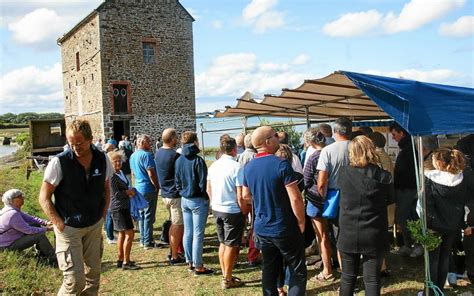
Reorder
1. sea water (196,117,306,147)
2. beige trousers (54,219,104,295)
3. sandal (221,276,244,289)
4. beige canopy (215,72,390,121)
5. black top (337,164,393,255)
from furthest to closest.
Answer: sea water (196,117,306,147) < beige canopy (215,72,390,121) < sandal (221,276,244,289) < beige trousers (54,219,104,295) < black top (337,164,393,255)

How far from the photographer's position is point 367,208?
331 centimetres

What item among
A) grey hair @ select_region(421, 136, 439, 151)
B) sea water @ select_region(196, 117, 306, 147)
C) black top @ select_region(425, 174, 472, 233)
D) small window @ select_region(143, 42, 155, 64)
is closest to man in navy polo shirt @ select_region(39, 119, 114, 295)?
black top @ select_region(425, 174, 472, 233)

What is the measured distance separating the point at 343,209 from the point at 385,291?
4.62 feet

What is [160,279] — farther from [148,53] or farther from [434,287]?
[148,53]

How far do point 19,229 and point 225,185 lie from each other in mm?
2755

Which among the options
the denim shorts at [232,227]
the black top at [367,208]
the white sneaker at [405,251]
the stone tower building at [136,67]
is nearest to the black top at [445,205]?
the black top at [367,208]

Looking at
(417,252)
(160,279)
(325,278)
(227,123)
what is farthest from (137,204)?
(227,123)

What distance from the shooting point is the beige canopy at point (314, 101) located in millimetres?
5594

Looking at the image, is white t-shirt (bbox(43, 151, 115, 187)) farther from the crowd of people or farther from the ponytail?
the ponytail

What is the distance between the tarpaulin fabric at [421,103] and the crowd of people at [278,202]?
273mm

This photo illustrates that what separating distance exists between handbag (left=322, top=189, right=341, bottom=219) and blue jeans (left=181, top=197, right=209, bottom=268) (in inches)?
56.6

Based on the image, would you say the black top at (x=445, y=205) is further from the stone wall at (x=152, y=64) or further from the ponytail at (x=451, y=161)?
the stone wall at (x=152, y=64)

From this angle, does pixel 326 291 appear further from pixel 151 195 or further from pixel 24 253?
pixel 24 253

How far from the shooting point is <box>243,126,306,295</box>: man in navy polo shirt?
3.30 metres
